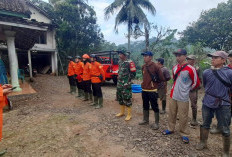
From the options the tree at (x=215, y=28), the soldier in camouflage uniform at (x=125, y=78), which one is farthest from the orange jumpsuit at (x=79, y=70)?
the tree at (x=215, y=28)

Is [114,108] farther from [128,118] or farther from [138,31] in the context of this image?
[138,31]

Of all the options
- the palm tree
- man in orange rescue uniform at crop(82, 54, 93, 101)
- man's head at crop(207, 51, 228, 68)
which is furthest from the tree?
man in orange rescue uniform at crop(82, 54, 93, 101)

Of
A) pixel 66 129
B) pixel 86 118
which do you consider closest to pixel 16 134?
pixel 66 129

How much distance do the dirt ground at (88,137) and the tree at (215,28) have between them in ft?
27.7

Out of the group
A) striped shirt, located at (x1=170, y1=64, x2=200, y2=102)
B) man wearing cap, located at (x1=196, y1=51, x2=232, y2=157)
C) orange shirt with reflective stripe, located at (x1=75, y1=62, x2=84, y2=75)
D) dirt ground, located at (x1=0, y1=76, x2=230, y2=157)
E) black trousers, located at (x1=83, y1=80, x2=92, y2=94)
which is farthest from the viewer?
orange shirt with reflective stripe, located at (x1=75, y1=62, x2=84, y2=75)

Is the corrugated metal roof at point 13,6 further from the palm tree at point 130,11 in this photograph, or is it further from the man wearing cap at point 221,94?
Result: the palm tree at point 130,11

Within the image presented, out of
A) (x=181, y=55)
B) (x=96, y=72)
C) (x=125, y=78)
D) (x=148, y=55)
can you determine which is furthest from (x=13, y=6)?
(x=181, y=55)

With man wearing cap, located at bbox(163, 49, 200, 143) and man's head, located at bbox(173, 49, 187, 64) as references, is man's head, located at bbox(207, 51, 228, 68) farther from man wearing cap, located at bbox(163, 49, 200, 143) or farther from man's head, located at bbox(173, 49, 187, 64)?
man's head, located at bbox(173, 49, 187, 64)

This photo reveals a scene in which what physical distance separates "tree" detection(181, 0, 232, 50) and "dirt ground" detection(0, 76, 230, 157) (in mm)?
8452

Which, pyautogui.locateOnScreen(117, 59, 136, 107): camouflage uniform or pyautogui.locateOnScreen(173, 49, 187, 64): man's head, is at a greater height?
pyautogui.locateOnScreen(173, 49, 187, 64): man's head

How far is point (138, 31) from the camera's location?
595 inches

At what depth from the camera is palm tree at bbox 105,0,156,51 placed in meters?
14.4

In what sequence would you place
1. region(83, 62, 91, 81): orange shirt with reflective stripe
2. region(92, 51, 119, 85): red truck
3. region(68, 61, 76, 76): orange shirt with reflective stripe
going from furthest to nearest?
region(92, 51, 119, 85): red truck
region(68, 61, 76, 76): orange shirt with reflective stripe
region(83, 62, 91, 81): orange shirt with reflective stripe

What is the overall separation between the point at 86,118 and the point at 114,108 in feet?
3.97
